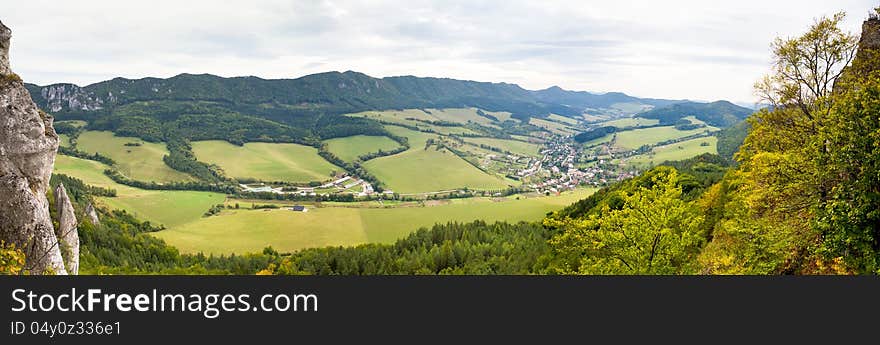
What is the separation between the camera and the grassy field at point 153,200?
14488cm

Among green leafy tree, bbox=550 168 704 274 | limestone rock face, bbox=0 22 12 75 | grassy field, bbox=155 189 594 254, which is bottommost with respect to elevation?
grassy field, bbox=155 189 594 254

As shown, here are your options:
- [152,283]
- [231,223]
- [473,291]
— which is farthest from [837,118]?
[231,223]

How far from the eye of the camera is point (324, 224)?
133625 millimetres

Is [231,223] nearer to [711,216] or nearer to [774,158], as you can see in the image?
[711,216]

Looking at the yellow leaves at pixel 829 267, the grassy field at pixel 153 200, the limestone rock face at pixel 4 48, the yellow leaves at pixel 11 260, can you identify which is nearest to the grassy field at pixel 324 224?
the grassy field at pixel 153 200

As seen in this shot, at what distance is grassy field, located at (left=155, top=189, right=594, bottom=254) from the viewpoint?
117312mm

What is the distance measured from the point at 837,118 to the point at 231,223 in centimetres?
14124

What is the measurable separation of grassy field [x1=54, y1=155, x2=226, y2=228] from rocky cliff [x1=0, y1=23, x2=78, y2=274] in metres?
119

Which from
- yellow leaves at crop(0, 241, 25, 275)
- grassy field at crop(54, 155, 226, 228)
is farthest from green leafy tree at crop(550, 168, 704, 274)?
grassy field at crop(54, 155, 226, 228)

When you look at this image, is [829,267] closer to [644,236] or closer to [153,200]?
[644,236]

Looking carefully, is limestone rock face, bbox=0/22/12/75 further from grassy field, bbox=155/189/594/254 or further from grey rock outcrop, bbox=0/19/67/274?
grassy field, bbox=155/189/594/254

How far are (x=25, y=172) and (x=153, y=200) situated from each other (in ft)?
486

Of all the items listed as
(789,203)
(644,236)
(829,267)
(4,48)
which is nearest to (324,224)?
(4,48)

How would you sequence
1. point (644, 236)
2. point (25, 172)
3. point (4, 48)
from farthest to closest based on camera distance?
point (4, 48)
point (25, 172)
point (644, 236)
